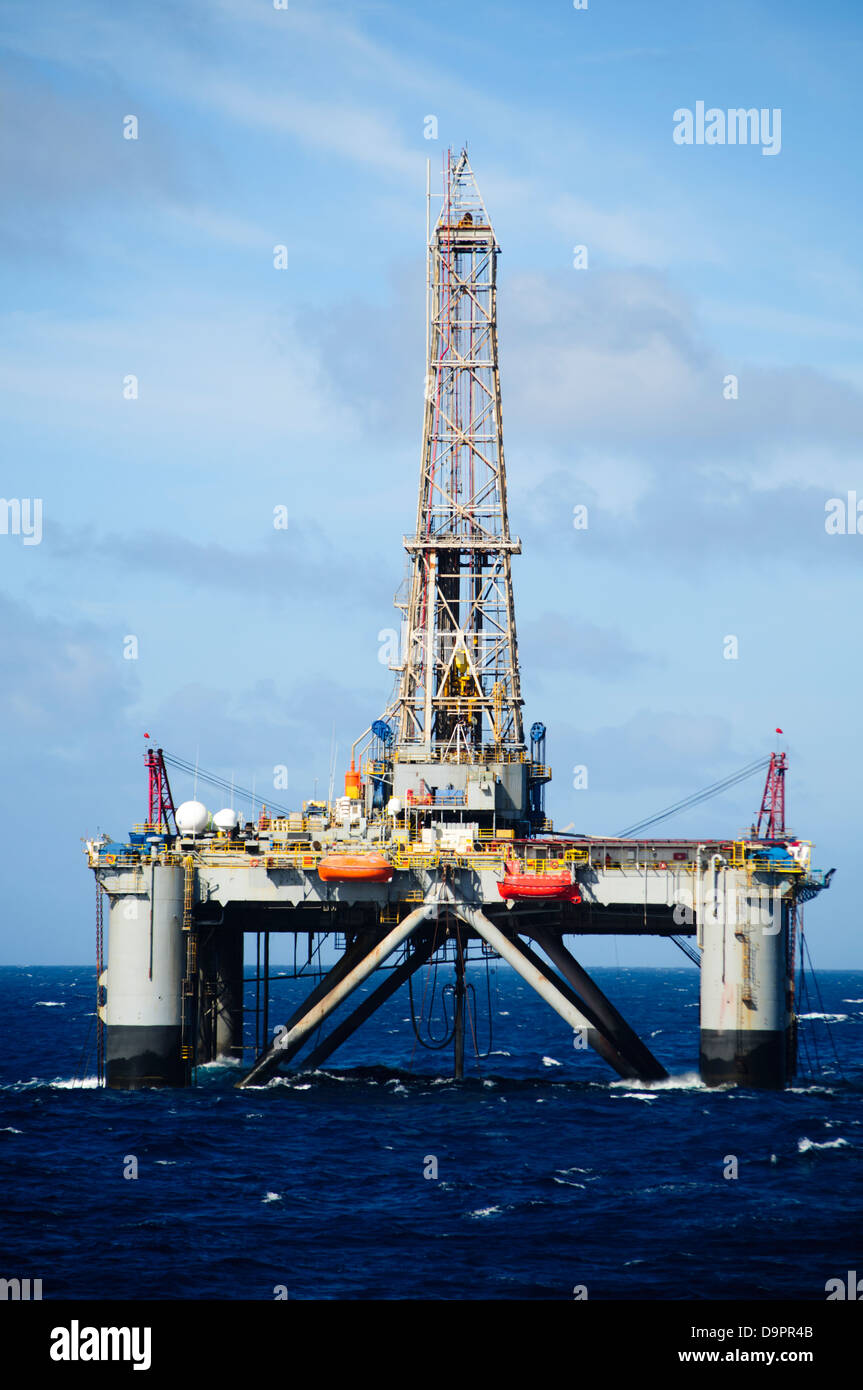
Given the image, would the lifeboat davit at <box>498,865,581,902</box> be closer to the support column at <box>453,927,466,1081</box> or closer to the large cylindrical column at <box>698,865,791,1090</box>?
the large cylindrical column at <box>698,865,791,1090</box>

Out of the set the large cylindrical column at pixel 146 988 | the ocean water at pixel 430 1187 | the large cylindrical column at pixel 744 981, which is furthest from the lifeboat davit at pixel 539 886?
the large cylindrical column at pixel 146 988

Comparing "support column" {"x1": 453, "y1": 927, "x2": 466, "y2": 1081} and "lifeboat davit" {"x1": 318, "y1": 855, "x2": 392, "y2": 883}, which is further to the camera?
"support column" {"x1": 453, "y1": 927, "x2": 466, "y2": 1081}

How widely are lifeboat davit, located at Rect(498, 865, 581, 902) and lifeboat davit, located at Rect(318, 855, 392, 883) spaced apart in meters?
4.49

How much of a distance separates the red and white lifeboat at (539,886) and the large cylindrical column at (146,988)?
12.7 metres

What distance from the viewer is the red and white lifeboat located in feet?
197

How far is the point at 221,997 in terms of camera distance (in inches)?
2879

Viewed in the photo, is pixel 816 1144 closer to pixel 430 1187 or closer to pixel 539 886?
pixel 539 886

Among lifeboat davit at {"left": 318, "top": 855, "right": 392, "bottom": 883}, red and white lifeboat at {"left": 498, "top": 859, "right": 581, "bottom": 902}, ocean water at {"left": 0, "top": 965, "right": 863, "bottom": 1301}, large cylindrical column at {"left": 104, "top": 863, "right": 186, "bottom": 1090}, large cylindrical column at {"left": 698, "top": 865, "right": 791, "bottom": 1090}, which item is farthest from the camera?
large cylindrical column at {"left": 104, "top": 863, "right": 186, "bottom": 1090}

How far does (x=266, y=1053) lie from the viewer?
63.8 meters

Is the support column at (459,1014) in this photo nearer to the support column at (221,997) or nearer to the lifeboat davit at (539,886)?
the lifeboat davit at (539,886)

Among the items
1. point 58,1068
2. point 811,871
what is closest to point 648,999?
point 58,1068

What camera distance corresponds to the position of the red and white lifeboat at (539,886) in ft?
197

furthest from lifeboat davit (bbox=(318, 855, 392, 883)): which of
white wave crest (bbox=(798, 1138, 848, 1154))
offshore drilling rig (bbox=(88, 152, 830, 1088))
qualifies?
white wave crest (bbox=(798, 1138, 848, 1154))
